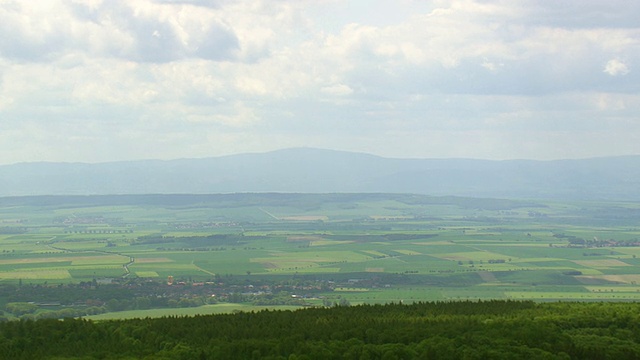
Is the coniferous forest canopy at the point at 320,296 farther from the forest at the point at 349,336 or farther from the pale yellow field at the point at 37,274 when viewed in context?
the pale yellow field at the point at 37,274

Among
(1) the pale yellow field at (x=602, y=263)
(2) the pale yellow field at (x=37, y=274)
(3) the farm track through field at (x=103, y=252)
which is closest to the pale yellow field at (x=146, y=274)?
(3) the farm track through field at (x=103, y=252)

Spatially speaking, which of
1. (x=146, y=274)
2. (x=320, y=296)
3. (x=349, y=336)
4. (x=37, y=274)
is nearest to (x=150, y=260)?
(x=146, y=274)

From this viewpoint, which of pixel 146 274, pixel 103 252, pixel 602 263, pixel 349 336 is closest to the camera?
pixel 349 336

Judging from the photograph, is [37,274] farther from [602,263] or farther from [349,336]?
[349,336]

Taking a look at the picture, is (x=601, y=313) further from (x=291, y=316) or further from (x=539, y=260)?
(x=539, y=260)

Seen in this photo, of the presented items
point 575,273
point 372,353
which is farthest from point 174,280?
point 372,353
